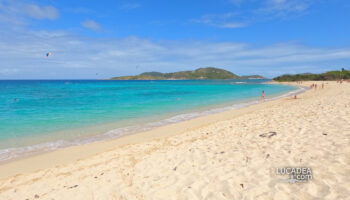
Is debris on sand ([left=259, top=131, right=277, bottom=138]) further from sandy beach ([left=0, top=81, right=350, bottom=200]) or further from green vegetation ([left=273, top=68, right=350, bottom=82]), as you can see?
green vegetation ([left=273, top=68, right=350, bottom=82])

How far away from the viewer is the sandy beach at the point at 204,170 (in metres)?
3.79

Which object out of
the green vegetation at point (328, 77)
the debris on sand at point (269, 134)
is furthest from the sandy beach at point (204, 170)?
the green vegetation at point (328, 77)

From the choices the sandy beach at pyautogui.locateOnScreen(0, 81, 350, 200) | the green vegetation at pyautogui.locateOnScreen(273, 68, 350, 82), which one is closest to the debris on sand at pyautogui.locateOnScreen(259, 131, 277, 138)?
the sandy beach at pyautogui.locateOnScreen(0, 81, 350, 200)

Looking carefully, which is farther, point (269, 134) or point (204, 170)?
point (269, 134)

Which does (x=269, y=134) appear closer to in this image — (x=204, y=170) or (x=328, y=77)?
(x=204, y=170)

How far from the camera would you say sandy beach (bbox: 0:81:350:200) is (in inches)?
149

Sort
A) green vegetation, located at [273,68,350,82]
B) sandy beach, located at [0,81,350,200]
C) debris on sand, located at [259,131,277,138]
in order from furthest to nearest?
green vegetation, located at [273,68,350,82]
debris on sand, located at [259,131,277,138]
sandy beach, located at [0,81,350,200]

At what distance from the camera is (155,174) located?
510cm

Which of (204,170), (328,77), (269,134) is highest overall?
(328,77)

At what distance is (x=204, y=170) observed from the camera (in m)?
4.90

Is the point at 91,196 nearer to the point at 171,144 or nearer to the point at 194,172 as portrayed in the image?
the point at 194,172

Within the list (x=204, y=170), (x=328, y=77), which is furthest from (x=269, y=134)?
(x=328, y=77)

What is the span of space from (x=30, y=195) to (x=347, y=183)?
723 centimetres

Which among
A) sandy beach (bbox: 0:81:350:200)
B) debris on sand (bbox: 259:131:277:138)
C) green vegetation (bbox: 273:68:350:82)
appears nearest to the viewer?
sandy beach (bbox: 0:81:350:200)
